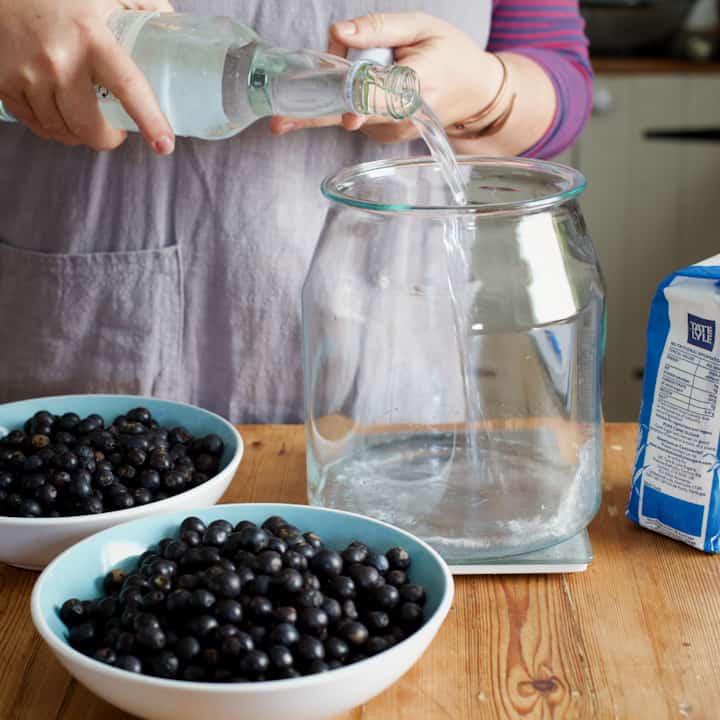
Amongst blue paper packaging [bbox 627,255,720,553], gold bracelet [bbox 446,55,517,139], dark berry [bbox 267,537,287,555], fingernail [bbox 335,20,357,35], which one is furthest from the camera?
gold bracelet [bbox 446,55,517,139]

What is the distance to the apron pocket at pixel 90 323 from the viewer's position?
4.06 ft

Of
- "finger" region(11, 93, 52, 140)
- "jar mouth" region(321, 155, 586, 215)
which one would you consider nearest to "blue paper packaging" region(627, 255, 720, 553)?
"jar mouth" region(321, 155, 586, 215)

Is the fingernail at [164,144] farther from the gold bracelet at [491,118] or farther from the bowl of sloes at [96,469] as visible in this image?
the gold bracelet at [491,118]

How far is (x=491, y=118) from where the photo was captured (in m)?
1.23

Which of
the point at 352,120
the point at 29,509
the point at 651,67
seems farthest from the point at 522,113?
the point at 651,67

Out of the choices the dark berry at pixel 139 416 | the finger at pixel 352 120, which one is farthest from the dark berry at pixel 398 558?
the finger at pixel 352 120

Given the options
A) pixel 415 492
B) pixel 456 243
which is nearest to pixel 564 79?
pixel 456 243

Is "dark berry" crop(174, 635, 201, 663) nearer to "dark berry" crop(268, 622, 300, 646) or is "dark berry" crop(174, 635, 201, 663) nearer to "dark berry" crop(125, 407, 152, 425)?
"dark berry" crop(268, 622, 300, 646)

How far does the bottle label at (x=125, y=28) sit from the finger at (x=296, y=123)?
0.55 ft

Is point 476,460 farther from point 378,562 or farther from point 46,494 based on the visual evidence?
point 46,494

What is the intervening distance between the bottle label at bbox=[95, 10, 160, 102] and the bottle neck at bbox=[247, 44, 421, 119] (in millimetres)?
104

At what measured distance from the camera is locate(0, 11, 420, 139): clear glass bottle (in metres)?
0.95

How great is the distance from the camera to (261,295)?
126cm

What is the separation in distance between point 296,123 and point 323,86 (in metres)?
0.19
